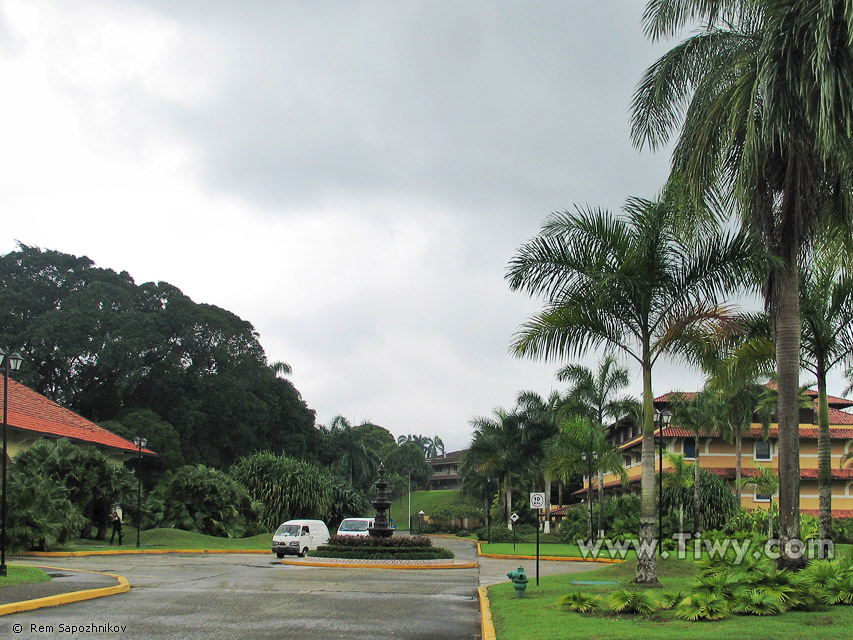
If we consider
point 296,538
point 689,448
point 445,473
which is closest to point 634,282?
point 296,538

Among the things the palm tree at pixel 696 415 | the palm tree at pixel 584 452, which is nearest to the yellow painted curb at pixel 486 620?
the palm tree at pixel 584 452

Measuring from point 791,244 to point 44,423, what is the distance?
33.6 m

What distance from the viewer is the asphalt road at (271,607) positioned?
36.3ft

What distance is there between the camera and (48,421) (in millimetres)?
38250

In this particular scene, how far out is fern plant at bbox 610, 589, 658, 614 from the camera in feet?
37.9

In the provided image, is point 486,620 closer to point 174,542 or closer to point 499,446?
point 174,542

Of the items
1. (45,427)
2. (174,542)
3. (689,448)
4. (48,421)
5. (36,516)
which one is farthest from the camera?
(689,448)

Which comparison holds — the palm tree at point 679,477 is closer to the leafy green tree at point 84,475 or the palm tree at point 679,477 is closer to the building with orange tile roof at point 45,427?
the leafy green tree at point 84,475

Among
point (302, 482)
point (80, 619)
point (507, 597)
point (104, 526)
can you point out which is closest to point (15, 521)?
point (104, 526)

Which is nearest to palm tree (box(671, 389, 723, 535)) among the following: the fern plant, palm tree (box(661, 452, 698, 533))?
palm tree (box(661, 452, 698, 533))

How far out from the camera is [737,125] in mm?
14383

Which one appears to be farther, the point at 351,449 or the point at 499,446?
the point at 351,449

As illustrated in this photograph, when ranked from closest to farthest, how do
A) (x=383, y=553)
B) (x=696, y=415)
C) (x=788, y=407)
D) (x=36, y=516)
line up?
(x=788, y=407) → (x=36, y=516) → (x=383, y=553) → (x=696, y=415)

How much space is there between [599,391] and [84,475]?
25.1 m
